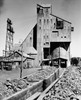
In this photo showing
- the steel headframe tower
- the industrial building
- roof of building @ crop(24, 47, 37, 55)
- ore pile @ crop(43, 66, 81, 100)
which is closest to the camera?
ore pile @ crop(43, 66, 81, 100)

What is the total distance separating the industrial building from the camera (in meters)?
53.9

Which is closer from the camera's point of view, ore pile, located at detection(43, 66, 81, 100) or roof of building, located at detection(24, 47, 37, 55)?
ore pile, located at detection(43, 66, 81, 100)

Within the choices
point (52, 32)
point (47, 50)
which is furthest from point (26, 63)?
point (52, 32)

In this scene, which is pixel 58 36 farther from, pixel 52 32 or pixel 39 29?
pixel 39 29

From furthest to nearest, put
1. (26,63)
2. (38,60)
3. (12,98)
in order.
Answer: (38,60), (26,63), (12,98)

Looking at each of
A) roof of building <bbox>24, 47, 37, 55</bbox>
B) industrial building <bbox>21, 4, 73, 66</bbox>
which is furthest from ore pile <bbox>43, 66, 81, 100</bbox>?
industrial building <bbox>21, 4, 73, 66</bbox>

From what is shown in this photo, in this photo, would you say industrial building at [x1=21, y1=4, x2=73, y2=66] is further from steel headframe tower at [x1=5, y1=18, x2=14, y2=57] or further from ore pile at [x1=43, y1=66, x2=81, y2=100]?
ore pile at [x1=43, y1=66, x2=81, y2=100]

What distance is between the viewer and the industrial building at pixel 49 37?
53.9 m

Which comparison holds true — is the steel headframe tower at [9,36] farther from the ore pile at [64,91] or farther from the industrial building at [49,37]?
the ore pile at [64,91]

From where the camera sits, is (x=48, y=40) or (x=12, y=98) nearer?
(x=12, y=98)

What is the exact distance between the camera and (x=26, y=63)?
1756 inches

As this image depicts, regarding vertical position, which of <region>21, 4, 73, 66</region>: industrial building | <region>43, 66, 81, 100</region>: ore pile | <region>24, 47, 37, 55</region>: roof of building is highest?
<region>21, 4, 73, 66</region>: industrial building

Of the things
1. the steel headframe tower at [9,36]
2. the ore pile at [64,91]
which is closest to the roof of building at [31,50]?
the steel headframe tower at [9,36]

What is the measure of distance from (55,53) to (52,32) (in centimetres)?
787
